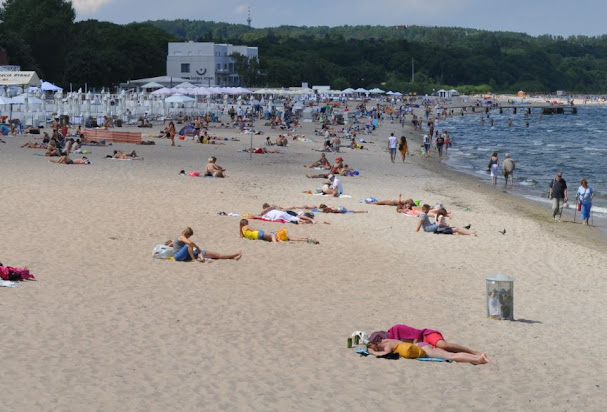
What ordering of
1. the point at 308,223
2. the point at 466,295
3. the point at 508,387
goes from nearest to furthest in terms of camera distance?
the point at 508,387, the point at 466,295, the point at 308,223

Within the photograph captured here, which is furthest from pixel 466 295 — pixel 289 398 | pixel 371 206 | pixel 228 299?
pixel 371 206

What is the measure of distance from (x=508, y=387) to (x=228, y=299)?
151 inches

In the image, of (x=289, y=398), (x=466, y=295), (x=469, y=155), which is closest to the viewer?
(x=289, y=398)

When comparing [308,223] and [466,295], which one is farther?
[308,223]

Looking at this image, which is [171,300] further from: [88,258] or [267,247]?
[267,247]

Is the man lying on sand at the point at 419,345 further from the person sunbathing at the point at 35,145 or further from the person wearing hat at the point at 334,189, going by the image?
the person sunbathing at the point at 35,145

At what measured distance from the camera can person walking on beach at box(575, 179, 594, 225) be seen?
64.8 feet

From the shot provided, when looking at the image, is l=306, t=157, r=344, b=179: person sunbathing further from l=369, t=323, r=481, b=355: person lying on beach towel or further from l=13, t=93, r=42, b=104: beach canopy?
l=369, t=323, r=481, b=355: person lying on beach towel

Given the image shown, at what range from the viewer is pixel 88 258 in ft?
41.4

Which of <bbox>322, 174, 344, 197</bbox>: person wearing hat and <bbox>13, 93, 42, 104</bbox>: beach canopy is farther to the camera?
<bbox>13, 93, 42, 104</bbox>: beach canopy

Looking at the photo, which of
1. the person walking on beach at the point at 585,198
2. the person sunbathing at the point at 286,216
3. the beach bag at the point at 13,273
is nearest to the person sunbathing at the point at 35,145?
the person sunbathing at the point at 286,216

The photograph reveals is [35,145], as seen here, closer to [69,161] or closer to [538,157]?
[69,161]

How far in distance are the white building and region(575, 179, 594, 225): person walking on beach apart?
86333 millimetres

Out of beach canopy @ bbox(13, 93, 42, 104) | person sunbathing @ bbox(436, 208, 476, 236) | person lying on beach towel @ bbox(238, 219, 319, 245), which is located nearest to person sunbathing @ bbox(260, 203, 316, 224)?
person lying on beach towel @ bbox(238, 219, 319, 245)
